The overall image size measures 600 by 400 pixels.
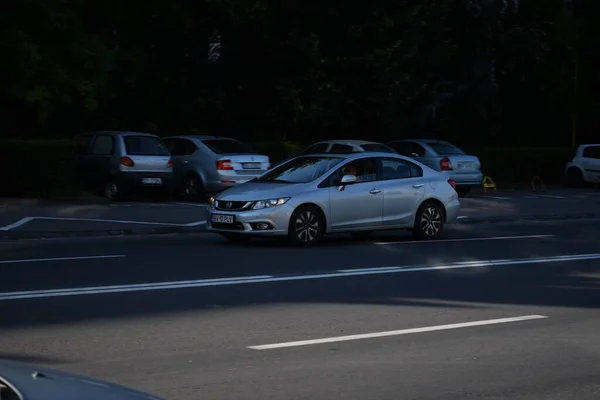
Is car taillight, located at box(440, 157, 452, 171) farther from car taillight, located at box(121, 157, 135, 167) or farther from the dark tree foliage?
car taillight, located at box(121, 157, 135, 167)

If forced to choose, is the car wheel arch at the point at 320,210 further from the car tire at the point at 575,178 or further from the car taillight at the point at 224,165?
the car tire at the point at 575,178

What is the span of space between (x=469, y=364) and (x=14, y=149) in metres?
18.0

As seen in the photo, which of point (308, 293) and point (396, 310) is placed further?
point (308, 293)

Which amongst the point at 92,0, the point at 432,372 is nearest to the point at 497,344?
the point at 432,372

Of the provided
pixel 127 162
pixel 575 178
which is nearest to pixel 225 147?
pixel 127 162

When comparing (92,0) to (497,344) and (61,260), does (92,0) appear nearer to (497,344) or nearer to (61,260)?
(61,260)

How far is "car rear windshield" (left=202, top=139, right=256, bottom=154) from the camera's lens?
27422 millimetres

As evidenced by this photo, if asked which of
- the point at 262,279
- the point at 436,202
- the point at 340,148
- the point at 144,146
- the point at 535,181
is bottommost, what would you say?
the point at 262,279

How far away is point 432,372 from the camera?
8.19 metres

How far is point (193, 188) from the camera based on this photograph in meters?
27.4

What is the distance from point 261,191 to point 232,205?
0.49m

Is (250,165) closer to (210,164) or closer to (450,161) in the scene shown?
(210,164)

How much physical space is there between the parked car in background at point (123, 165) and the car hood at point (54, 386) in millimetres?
21707

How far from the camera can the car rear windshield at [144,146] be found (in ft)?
86.1
